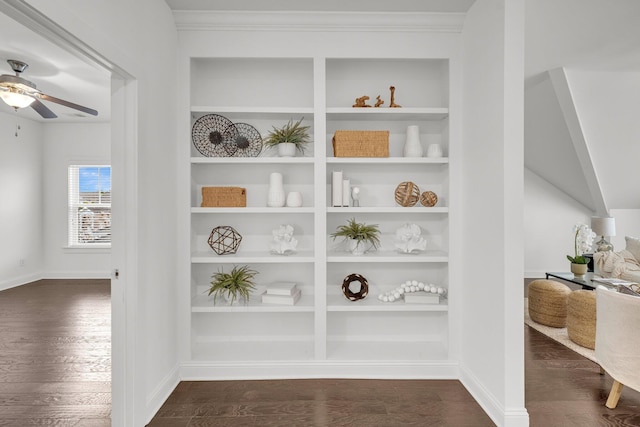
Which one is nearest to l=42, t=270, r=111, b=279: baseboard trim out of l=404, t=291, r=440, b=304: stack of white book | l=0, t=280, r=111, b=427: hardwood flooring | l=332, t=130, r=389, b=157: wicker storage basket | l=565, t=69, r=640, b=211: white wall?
l=0, t=280, r=111, b=427: hardwood flooring

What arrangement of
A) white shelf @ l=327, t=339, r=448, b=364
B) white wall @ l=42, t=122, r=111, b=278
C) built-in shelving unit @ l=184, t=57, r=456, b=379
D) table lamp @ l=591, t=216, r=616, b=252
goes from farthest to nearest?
white wall @ l=42, t=122, r=111, b=278 < table lamp @ l=591, t=216, r=616, b=252 < built-in shelving unit @ l=184, t=57, r=456, b=379 < white shelf @ l=327, t=339, r=448, b=364

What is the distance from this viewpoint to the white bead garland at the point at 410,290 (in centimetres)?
283

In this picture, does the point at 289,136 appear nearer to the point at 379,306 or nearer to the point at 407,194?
the point at 407,194

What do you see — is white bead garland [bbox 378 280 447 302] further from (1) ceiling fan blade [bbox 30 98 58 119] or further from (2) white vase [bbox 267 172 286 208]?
(1) ceiling fan blade [bbox 30 98 58 119]

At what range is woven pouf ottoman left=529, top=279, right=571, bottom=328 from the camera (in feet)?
12.0

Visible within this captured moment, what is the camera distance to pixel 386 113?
9.25ft

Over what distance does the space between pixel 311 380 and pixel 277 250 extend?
1012 millimetres

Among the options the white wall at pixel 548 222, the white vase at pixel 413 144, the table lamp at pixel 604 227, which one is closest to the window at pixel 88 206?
the white vase at pixel 413 144

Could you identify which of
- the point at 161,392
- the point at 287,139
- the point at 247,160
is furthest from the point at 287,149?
the point at 161,392

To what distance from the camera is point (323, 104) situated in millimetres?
2734

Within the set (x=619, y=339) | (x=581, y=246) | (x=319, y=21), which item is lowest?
(x=619, y=339)

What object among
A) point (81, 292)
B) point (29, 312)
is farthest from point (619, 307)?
point (81, 292)

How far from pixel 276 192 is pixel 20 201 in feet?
18.3

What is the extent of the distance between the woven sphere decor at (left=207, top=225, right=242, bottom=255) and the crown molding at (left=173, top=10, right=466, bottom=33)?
61.2 inches
